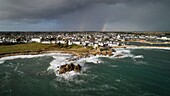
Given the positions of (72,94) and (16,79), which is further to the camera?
(16,79)

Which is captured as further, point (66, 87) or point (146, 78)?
point (146, 78)

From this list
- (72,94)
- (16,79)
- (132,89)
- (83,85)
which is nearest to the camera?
(72,94)

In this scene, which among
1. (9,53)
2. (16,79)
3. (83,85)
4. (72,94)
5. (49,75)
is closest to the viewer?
(72,94)

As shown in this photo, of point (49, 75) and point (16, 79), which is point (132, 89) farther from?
point (16, 79)

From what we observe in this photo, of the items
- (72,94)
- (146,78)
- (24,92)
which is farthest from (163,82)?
(24,92)

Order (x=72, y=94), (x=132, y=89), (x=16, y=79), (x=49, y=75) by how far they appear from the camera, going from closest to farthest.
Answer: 1. (x=72, y=94)
2. (x=132, y=89)
3. (x=16, y=79)
4. (x=49, y=75)

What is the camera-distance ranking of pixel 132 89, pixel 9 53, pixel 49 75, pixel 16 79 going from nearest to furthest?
1. pixel 132 89
2. pixel 16 79
3. pixel 49 75
4. pixel 9 53

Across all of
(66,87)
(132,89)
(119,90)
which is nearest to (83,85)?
(66,87)

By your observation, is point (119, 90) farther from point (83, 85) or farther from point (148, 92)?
point (83, 85)

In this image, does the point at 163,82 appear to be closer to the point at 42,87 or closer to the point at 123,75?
the point at 123,75
